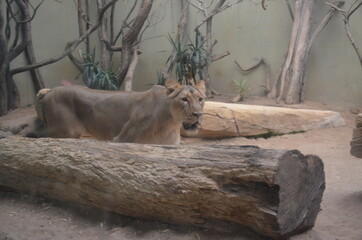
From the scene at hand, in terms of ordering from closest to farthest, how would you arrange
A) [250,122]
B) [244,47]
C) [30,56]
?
[250,122], [30,56], [244,47]

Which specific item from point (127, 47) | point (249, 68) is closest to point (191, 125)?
point (127, 47)

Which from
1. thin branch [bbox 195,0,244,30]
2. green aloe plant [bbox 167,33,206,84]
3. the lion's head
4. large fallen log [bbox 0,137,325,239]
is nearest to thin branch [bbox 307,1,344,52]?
thin branch [bbox 195,0,244,30]

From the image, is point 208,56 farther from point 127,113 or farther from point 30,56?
point 127,113

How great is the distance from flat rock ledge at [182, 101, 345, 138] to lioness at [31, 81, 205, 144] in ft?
8.91

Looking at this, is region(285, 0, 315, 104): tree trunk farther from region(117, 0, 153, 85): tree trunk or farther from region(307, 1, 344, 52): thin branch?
region(117, 0, 153, 85): tree trunk

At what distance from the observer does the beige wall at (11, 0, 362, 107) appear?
10977 mm

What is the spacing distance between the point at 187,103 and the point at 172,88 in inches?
13.0

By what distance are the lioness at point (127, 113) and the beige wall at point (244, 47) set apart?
6.20m

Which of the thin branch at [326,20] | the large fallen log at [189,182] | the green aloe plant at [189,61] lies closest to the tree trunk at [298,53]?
the thin branch at [326,20]

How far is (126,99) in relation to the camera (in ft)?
20.8

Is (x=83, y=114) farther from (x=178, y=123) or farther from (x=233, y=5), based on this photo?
(x=233, y=5)

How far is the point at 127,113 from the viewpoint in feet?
20.5

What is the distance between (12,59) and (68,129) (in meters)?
5.80

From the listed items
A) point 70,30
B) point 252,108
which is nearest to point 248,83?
point 252,108
